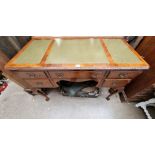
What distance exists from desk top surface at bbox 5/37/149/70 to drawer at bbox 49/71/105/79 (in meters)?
0.08

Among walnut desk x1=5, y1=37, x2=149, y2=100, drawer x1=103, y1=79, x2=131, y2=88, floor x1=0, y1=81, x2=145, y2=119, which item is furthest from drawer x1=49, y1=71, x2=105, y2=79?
floor x1=0, y1=81, x2=145, y2=119

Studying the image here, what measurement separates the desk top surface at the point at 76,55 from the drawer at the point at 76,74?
0.08 m

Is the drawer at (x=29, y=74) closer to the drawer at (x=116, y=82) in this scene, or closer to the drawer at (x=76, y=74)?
the drawer at (x=76, y=74)

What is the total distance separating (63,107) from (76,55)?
77cm

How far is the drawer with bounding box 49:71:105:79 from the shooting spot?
85cm

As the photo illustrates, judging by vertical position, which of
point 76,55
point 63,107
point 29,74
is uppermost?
point 76,55

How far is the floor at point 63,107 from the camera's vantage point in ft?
4.09

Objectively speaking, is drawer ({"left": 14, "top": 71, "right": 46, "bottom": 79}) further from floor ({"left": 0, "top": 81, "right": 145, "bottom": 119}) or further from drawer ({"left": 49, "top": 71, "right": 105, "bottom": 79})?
floor ({"left": 0, "top": 81, "right": 145, "bottom": 119})

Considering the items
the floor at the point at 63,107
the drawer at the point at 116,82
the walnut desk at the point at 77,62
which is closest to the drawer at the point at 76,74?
the walnut desk at the point at 77,62

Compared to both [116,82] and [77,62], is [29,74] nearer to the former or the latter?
[77,62]

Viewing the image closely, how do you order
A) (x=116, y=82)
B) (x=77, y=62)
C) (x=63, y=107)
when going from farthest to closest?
(x=63, y=107) → (x=116, y=82) → (x=77, y=62)

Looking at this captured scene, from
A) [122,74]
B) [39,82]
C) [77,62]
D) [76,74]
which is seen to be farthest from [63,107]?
[122,74]

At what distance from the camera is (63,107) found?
131 cm
